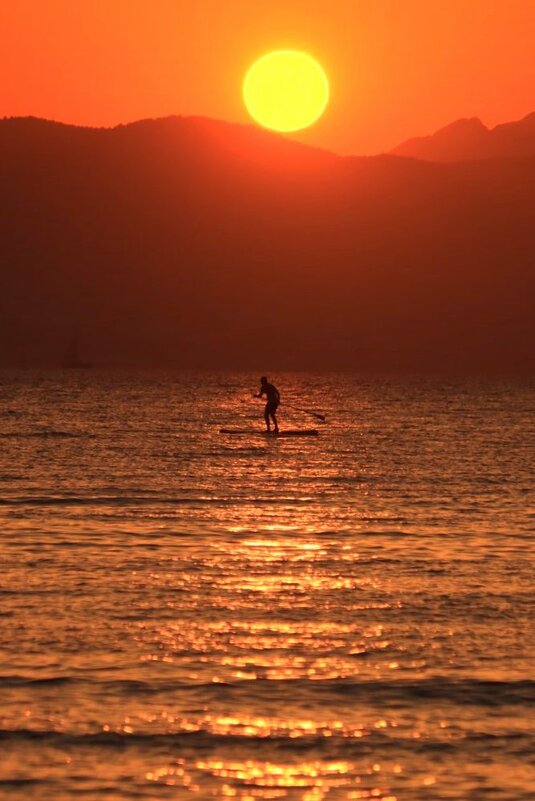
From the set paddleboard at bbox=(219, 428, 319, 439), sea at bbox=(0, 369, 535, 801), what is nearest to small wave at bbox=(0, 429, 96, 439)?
paddleboard at bbox=(219, 428, 319, 439)

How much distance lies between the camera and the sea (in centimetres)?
1155

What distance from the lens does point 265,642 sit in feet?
50.8

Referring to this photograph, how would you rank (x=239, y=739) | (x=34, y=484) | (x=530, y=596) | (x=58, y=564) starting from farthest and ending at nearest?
(x=34, y=484)
(x=58, y=564)
(x=530, y=596)
(x=239, y=739)

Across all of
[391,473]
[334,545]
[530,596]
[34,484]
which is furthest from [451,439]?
[530,596]

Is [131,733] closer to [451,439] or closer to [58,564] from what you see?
[58,564]

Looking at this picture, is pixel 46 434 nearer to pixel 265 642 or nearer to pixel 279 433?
pixel 279 433

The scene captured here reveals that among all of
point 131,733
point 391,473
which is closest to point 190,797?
point 131,733

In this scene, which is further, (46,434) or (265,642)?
(46,434)

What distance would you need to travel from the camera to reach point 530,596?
1820 cm

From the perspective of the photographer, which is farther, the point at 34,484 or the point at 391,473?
the point at 391,473

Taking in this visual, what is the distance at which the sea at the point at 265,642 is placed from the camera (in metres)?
11.5

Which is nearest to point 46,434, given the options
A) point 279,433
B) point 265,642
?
point 279,433

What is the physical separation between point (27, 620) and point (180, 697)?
11.8 feet

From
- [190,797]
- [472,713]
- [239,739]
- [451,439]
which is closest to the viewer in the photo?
[190,797]
